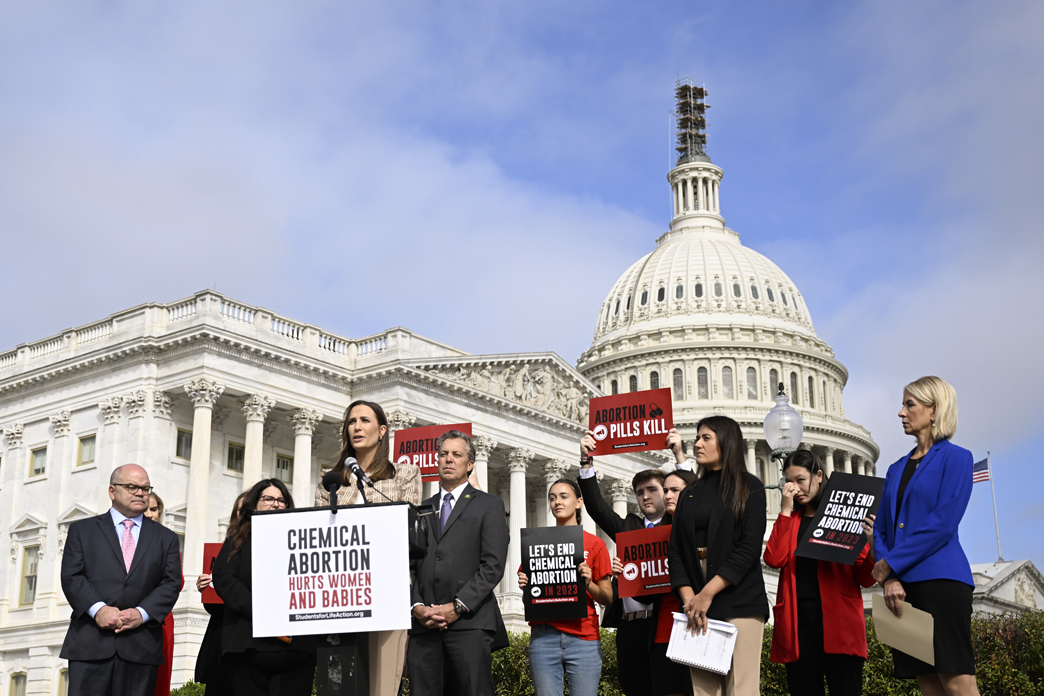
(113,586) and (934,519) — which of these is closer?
(934,519)

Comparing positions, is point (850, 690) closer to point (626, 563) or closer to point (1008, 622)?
point (626, 563)

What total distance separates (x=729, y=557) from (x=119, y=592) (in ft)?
16.9

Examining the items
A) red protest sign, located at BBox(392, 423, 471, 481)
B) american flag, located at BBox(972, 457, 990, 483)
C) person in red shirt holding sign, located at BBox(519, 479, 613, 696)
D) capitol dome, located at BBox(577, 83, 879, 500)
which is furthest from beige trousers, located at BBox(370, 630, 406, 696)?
capitol dome, located at BBox(577, 83, 879, 500)

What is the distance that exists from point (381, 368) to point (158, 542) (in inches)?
1451

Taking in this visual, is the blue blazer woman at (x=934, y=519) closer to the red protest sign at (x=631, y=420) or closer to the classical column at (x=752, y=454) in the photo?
the red protest sign at (x=631, y=420)

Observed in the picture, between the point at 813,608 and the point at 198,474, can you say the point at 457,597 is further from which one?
the point at 198,474

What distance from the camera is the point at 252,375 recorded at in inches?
1705

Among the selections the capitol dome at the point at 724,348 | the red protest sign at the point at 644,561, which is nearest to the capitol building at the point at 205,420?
the red protest sign at the point at 644,561

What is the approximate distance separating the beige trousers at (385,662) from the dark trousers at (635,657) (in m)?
2.84

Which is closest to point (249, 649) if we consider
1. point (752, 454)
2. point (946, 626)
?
point (946, 626)

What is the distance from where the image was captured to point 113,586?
9906mm

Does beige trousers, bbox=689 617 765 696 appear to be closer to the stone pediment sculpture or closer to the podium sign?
the podium sign

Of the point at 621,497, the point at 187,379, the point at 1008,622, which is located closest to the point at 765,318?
the point at 621,497

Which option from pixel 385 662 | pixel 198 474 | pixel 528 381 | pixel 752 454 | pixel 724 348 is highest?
pixel 724 348
